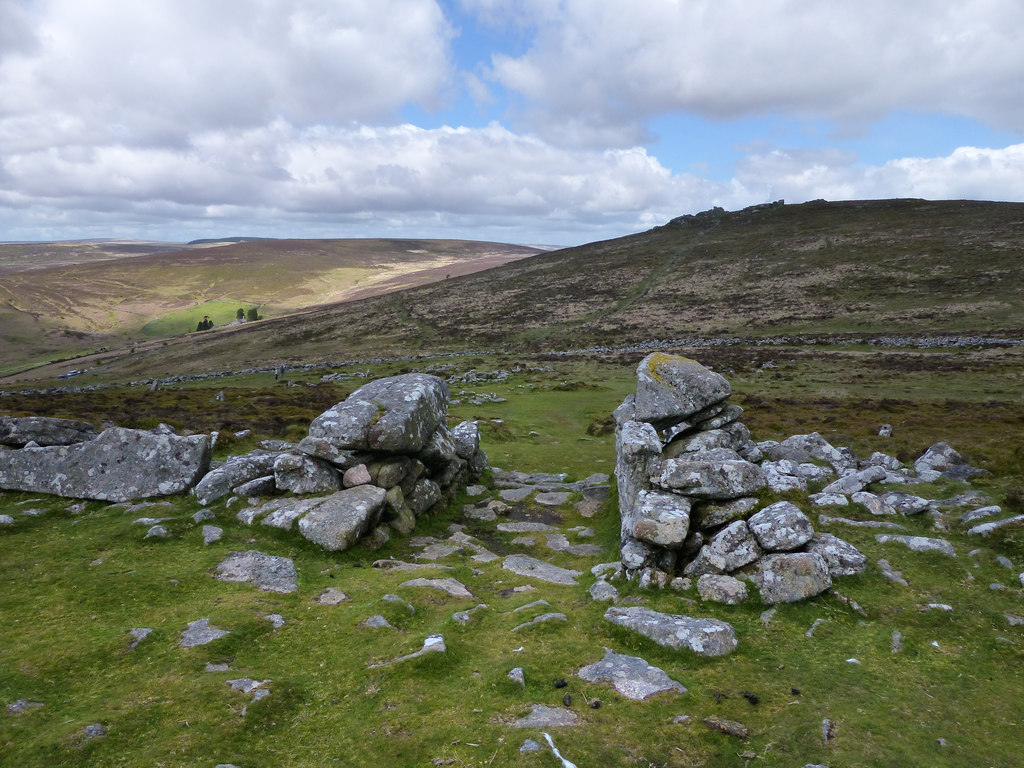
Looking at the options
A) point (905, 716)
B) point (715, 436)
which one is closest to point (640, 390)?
point (715, 436)

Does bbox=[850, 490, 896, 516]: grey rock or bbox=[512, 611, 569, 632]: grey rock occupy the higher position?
bbox=[850, 490, 896, 516]: grey rock

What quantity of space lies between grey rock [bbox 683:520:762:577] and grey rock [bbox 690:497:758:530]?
65 cm

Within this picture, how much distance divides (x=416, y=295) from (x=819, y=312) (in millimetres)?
108826

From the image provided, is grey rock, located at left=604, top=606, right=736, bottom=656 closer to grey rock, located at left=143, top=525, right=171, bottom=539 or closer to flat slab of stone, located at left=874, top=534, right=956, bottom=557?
flat slab of stone, located at left=874, top=534, right=956, bottom=557

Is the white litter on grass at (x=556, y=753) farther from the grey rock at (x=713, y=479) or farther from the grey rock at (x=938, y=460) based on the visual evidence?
the grey rock at (x=938, y=460)

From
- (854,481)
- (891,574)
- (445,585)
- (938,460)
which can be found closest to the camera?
(891,574)

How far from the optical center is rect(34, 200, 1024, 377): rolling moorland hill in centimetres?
9481

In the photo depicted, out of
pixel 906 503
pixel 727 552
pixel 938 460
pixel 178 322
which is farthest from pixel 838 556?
pixel 178 322

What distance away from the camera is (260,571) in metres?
16.3

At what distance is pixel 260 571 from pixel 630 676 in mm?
10753

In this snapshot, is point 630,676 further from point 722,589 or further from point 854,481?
point 854,481

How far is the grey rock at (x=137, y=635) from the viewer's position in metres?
12.0

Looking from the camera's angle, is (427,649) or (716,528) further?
(716,528)

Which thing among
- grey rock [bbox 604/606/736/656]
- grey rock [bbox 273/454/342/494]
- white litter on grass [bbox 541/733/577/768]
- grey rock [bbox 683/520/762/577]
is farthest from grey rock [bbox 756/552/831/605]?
grey rock [bbox 273/454/342/494]
